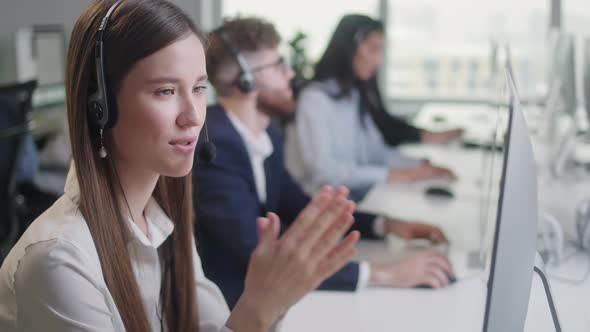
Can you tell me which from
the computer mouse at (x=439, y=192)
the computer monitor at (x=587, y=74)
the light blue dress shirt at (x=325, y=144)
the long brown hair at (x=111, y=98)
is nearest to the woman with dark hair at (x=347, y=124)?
the light blue dress shirt at (x=325, y=144)

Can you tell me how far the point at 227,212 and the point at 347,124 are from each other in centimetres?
137

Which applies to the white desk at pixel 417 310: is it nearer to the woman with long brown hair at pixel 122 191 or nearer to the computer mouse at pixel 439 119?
the woman with long brown hair at pixel 122 191

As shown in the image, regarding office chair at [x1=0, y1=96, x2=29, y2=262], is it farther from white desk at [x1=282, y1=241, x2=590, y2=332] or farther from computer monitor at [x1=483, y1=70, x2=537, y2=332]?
computer monitor at [x1=483, y1=70, x2=537, y2=332]

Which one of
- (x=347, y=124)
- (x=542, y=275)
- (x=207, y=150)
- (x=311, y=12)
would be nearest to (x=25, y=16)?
(x=311, y=12)

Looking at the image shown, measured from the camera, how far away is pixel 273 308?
93 cm

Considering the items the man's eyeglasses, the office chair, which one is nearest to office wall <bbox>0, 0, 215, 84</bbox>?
the office chair

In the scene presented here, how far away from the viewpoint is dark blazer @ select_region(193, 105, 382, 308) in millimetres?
1511

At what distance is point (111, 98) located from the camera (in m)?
0.91

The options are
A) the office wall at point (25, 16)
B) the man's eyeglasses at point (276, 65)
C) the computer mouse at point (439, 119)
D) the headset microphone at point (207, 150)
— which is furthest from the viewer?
the office wall at point (25, 16)

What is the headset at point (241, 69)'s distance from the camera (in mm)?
1679

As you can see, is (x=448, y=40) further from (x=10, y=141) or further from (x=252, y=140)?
(x=252, y=140)

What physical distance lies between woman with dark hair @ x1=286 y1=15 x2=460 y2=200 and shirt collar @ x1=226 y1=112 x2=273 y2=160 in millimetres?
771

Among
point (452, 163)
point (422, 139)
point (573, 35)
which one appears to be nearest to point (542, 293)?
point (573, 35)

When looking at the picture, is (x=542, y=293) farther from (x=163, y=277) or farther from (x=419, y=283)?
(x=163, y=277)
